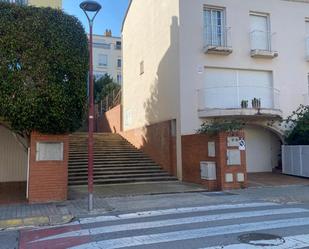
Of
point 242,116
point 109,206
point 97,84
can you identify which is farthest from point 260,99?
point 97,84

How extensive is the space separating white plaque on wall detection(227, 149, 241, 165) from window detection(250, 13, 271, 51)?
7.07m

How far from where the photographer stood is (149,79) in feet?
75.6

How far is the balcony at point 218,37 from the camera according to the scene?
19077 mm

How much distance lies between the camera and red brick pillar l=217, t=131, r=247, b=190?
15.0m

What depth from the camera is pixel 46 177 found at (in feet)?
41.0

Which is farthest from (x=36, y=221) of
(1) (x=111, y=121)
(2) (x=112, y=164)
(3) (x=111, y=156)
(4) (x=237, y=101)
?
(1) (x=111, y=121)

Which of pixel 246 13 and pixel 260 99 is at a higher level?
pixel 246 13

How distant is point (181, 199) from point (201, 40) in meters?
9.07

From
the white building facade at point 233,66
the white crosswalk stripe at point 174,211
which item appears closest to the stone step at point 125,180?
the white building facade at point 233,66

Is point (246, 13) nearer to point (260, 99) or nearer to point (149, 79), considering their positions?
point (260, 99)

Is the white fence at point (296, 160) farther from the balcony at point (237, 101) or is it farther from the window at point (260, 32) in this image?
the window at point (260, 32)

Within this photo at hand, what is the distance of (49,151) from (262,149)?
12572mm

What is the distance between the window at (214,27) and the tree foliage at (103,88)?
722 inches

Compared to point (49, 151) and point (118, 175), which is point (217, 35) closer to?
point (118, 175)
